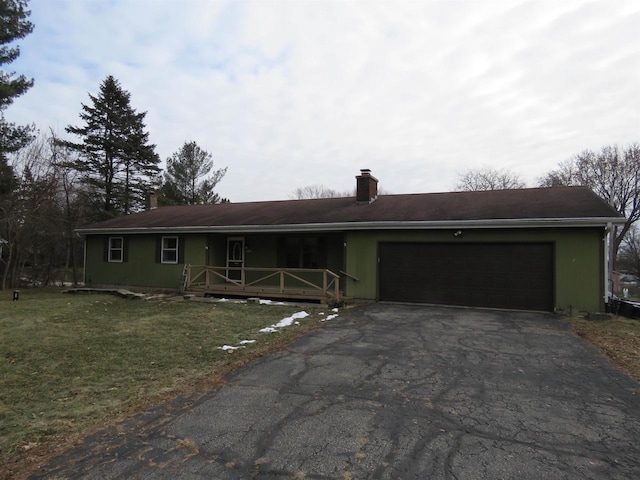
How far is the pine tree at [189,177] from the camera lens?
34938 millimetres

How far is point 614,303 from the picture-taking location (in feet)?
34.7

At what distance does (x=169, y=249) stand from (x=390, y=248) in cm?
895

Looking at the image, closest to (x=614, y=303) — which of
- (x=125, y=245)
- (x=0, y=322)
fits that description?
(x=0, y=322)

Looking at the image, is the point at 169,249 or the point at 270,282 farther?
the point at 169,249

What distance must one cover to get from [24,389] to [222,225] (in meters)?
9.96

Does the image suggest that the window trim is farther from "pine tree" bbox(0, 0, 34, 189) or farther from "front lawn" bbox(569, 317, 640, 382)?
"front lawn" bbox(569, 317, 640, 382)

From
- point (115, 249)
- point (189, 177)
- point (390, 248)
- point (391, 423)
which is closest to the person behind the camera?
point (391, 423)

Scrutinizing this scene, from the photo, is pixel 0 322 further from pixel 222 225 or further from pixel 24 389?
pixel 222 225

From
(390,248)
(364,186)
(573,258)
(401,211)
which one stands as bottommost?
(573,258)

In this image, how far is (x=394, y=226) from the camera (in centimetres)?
1193

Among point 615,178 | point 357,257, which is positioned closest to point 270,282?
point 357,257

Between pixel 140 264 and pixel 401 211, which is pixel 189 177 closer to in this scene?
pixel 140 264

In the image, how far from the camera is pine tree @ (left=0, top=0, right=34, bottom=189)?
44.6 feet

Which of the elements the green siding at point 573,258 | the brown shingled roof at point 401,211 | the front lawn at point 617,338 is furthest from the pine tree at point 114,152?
the front lawn at point 617,338
